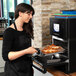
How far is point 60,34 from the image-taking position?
1.57 m

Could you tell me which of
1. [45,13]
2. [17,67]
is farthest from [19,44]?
[45,13]

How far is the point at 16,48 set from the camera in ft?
4.24

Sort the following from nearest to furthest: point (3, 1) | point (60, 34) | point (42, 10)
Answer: point (60, 34) < point (42, 10) < point (3, 1)

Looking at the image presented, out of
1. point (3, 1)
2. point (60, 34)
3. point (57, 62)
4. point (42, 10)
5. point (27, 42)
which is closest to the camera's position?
point (27, 42)

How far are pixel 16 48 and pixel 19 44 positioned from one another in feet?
0.13

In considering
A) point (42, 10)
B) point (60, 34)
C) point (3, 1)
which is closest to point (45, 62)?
point (60, 34)

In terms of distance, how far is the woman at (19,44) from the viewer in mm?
1221

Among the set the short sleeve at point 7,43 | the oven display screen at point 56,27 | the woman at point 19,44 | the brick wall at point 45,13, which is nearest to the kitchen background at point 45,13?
the brick wall at point 45,13

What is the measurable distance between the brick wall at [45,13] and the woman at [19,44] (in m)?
0.72

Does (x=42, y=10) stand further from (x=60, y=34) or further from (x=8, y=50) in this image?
(x=8, y=50)

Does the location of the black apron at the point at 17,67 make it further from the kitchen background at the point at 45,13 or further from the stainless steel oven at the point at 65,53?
the kitchen background at the point at 45,13

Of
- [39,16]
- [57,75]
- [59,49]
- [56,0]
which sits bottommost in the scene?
[57,75]

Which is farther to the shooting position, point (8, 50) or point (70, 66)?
point (70, 66)

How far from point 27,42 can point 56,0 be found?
1013 mm
